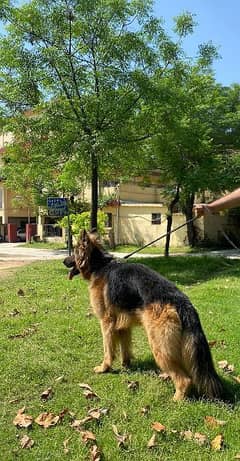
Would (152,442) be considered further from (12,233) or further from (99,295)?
(12,233)

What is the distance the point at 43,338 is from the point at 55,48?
9.75m

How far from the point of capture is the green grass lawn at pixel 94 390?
3352 mm

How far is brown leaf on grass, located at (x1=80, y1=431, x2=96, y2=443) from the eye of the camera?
3.45 metres

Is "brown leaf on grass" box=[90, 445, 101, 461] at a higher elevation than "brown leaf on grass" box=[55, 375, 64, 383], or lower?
lower

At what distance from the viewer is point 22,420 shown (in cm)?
376

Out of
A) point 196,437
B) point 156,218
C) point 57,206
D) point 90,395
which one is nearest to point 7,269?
point 57,206

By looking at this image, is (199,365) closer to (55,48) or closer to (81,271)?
(81,271)

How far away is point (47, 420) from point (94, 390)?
0.68 metres

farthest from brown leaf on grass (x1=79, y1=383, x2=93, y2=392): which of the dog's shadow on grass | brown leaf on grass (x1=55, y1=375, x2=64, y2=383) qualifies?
the dog's shadow on grass

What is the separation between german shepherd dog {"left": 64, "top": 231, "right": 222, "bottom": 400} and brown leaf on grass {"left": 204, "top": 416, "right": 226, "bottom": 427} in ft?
0.85

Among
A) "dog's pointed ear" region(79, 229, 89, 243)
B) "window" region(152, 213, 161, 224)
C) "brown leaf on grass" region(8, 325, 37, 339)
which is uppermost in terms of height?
"window" region(152, 213, 161, 224)

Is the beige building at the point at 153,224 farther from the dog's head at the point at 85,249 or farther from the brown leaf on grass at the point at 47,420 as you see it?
the brown leaf on grass at the point at 47,420

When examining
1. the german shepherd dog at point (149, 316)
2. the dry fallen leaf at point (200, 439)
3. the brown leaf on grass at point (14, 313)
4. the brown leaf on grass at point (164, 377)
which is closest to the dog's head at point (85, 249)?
the german shepherd dog at point (149, 316)

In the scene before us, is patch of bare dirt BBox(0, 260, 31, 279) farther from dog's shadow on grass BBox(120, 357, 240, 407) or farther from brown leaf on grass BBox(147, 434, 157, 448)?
brown leaf on grass BBox(147, 434, 157, 448)
